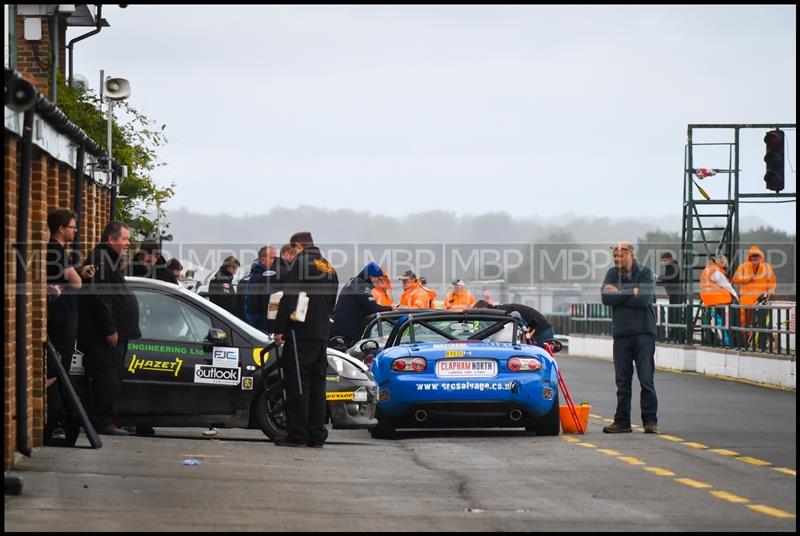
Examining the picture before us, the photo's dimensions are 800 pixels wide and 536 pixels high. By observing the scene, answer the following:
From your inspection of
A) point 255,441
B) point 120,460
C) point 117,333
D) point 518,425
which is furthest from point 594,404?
point 120,460

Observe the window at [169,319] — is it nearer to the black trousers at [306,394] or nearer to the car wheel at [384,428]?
the black trousers at [306,394]

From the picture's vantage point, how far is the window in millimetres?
15164

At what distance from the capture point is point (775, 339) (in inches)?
1042

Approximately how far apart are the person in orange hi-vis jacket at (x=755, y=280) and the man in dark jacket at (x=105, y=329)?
17.4 metres

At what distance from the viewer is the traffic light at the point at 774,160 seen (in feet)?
72.3

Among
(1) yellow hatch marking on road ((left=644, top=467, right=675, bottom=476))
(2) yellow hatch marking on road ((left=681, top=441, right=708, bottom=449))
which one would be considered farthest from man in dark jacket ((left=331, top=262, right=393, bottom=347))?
(1) yellow hatch marking on road ((left=644, top=467, right=675, bottom=476))

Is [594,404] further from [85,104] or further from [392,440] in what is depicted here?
[85,104]

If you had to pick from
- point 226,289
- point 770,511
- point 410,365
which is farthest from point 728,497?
point 226,289

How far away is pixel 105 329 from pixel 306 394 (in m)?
1.83

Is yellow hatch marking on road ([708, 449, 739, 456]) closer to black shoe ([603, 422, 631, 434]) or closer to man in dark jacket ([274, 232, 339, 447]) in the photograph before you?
black shoe ([603, 422, 631, 434])

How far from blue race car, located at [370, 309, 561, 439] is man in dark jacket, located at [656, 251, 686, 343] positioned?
18.4 metres

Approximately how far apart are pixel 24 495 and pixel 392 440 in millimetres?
6353

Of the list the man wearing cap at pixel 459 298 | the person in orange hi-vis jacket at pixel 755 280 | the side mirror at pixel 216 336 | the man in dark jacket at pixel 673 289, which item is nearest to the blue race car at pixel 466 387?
the side mirror at pixel 216 336

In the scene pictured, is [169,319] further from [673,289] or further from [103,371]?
[673,289]
